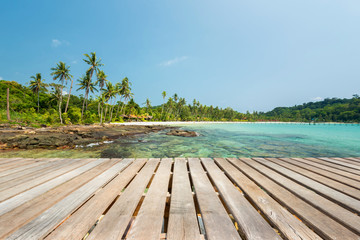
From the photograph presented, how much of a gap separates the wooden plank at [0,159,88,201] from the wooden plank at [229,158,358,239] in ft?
11.4

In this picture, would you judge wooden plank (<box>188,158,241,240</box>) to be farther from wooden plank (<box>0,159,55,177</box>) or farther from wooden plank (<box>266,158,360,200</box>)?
wooden plank (<box>0,159,55,177</box>)

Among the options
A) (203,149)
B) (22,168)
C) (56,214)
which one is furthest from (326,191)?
(203,149)

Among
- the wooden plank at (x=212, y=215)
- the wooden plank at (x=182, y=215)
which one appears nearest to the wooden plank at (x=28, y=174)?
the wooden plank at (x=182, y=215)

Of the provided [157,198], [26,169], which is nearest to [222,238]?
[157,198]

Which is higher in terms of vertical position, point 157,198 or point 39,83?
point 39,83

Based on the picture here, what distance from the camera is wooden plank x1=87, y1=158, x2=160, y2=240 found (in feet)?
3.75

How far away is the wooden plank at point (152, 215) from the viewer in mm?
1157

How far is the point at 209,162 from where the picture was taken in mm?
3234

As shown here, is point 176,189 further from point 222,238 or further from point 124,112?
point 124,112

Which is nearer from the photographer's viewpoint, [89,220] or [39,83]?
[89,220]

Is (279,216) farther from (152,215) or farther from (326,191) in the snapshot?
(152,215)

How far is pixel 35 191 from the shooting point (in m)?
1.88

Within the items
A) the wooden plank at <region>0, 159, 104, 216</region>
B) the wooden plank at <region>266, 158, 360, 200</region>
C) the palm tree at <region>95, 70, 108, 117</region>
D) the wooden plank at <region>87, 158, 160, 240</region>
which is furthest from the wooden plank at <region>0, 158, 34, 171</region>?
the palm tree at <region>95, 70, 108, 117</region>

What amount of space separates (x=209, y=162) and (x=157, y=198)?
5.97 ft
